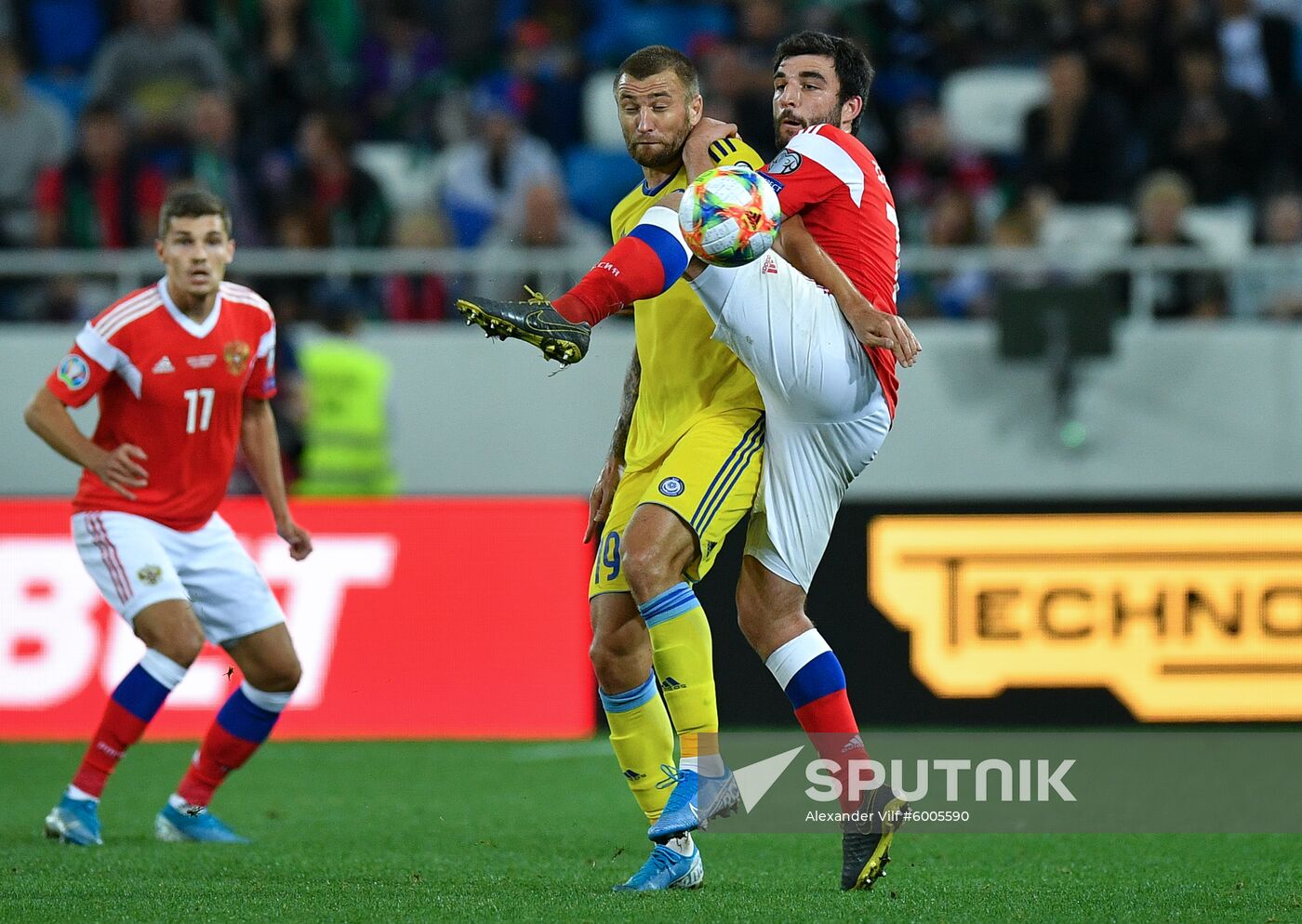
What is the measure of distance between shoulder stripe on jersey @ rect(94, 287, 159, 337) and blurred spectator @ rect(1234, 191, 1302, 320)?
23.4 ft

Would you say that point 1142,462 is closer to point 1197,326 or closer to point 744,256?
point 1197,326

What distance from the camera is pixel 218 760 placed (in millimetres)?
6910

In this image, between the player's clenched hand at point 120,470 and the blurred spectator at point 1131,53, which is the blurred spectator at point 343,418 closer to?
the player's clenched hand at point 120,470

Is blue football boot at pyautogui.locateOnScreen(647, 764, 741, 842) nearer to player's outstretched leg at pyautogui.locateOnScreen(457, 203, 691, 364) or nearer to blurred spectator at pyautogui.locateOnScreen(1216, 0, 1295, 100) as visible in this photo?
player's outstretched leg at pyautogui.locateOnScreen(457, 203, 691, 364)

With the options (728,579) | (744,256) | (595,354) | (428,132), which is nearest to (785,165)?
(744,256)

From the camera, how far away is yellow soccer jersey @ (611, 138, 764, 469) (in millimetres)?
5684

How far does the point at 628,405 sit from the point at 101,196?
7.34 meters

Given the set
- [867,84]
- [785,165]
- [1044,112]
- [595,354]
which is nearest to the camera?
[785,165]

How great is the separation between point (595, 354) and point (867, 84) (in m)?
5.99

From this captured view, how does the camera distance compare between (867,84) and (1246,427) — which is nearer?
(867,84)

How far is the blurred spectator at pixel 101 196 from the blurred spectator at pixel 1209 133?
6.54 meters

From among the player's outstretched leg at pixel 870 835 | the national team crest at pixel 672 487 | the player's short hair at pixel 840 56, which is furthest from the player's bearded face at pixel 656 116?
the player's outstretched leg at pixel 870 835

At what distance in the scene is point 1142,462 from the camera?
11883 millimetres

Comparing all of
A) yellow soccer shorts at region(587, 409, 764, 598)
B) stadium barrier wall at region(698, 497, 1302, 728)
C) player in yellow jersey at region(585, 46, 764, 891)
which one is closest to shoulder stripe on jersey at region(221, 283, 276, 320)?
player in yellow jersey at region(585, 46, 764, 891)
